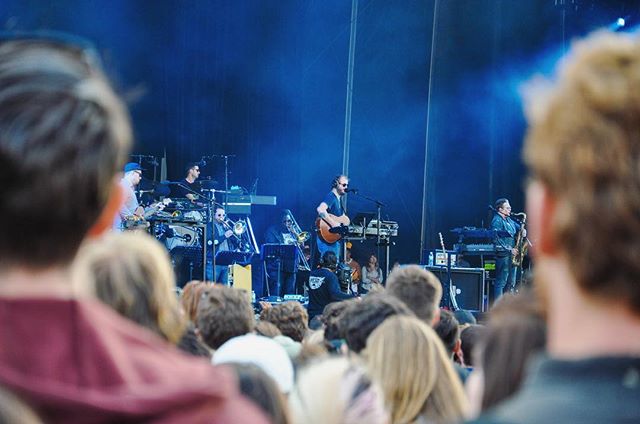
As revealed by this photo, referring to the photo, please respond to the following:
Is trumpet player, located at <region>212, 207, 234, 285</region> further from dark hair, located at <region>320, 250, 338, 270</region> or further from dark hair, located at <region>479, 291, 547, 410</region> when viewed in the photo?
dark hair, located at <region>479, 291, 547, 410</region>

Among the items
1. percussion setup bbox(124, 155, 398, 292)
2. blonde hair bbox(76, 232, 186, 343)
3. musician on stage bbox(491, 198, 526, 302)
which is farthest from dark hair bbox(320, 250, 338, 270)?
blonde hair bbox(76, 232, 186, 343)

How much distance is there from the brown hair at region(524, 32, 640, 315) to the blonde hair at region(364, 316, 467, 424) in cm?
197

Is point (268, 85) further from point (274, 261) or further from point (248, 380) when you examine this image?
point (248, 380)

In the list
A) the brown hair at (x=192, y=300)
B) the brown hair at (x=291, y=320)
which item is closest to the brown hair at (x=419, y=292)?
the brown hair at (x=192, y=300)

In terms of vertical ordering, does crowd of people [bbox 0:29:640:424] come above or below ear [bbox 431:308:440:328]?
above

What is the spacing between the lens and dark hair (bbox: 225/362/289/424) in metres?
2.12

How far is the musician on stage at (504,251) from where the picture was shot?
14.2 meters

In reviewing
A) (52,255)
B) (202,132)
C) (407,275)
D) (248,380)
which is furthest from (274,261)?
(52,255)

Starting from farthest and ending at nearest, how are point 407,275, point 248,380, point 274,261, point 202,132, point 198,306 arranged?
point 202,132
point 274,261
point 407,275
point 198,306
point 248,380

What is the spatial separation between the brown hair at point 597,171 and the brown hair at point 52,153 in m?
0.55

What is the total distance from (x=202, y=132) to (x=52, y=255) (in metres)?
16.5

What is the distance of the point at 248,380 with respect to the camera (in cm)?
217

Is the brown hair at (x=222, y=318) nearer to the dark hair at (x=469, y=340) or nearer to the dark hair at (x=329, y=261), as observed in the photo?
the dark hair at (x=469, y=340)

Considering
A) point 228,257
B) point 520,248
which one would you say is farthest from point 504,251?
point 228,257
